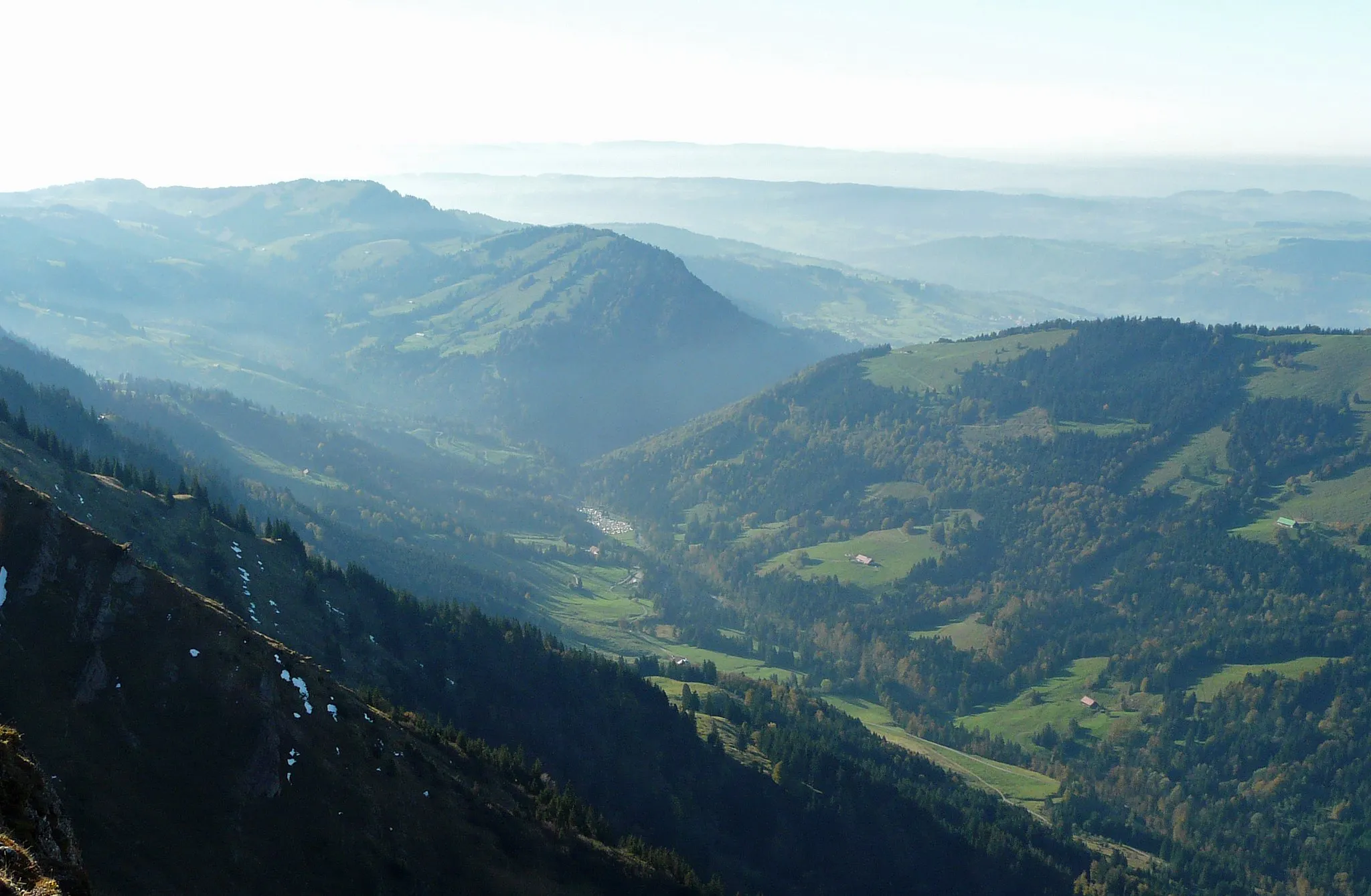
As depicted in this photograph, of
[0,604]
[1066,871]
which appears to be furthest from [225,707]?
[1066,871]

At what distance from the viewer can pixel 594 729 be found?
548 feet

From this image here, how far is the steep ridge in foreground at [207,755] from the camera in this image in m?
72.4

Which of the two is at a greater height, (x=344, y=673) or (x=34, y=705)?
(x=34, y=705)

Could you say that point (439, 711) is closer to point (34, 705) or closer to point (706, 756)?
point (706, 756)

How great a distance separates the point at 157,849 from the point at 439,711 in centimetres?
7586

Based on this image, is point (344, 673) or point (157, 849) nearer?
point (157, 849)

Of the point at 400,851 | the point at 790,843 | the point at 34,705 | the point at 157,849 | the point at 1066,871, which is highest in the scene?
the point at 34,705

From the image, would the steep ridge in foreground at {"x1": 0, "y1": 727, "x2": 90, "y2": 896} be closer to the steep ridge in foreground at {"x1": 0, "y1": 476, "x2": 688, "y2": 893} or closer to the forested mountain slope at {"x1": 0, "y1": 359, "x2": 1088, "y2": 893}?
the steep ridge in foreground at {"x1": 0, "y1": 476, "x2": 688, "y2": 893}

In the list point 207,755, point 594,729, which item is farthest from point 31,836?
point 594,729

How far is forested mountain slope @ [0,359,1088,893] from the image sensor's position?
136 metres

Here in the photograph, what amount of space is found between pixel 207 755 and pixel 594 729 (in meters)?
92.5

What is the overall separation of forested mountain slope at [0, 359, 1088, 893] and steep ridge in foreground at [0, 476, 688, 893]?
6.20m

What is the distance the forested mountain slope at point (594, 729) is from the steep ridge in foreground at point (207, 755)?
20.3 ft

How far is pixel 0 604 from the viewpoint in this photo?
80125 millimetres
